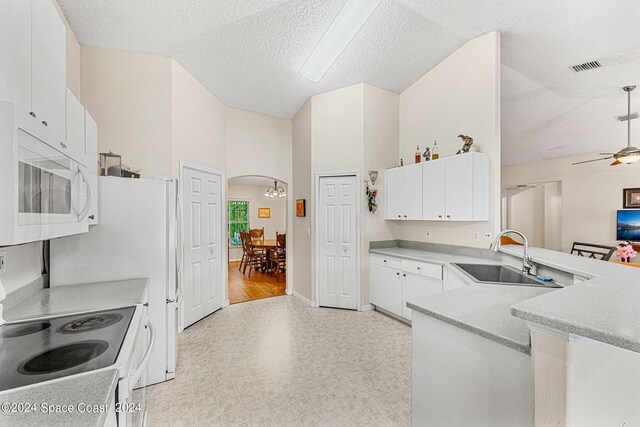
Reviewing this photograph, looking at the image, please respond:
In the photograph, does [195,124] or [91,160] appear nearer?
[91,160]

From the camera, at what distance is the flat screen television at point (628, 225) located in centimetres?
552

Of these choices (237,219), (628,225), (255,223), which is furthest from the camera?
(255,223)

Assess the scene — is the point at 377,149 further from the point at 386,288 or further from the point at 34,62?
the point at 34,62

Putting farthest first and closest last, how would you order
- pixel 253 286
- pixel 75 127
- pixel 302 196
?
1. pixel 253 286
2. pixel 302 196
3. pixel 75 127

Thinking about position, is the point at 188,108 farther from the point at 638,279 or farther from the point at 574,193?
the point at 574,193

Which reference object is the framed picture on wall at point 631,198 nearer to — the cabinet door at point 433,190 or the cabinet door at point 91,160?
the cabinet door at point 433,190

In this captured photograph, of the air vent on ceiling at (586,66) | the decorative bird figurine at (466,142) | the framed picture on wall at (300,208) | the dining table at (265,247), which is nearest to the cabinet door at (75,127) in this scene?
the framed picture on wall at (300,208)

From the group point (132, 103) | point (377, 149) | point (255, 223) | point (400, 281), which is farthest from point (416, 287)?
point (255, 223)

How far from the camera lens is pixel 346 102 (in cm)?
397

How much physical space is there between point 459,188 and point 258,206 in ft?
22.6

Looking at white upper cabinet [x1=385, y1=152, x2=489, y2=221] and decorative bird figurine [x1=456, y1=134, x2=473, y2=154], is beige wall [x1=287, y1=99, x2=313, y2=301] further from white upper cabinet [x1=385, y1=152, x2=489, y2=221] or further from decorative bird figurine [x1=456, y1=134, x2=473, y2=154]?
decorative bird figurine [x1=456, y1=134, x2=473, y2=154]

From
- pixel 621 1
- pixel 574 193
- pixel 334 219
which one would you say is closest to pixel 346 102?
pixel 334 219

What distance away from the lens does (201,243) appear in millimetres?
3686

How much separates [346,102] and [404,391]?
3600 mm
